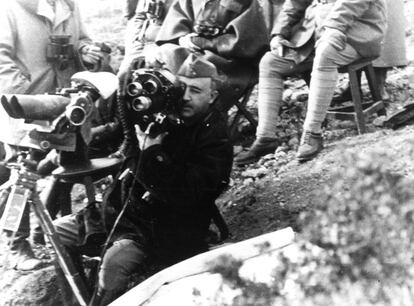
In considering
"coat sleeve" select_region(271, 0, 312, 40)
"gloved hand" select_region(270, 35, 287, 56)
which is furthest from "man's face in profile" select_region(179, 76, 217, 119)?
"coat sleeve" select_region(271, 0, 312, 40)

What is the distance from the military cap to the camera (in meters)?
3.20

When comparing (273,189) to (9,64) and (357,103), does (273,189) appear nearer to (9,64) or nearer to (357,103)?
(357,103)

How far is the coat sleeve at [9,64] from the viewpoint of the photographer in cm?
425

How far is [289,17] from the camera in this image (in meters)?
4.89

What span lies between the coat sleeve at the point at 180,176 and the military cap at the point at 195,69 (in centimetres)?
30

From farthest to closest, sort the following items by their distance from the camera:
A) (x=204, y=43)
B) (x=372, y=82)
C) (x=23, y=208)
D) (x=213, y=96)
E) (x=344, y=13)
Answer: (x=372, y=82) → (x=204, y=43) → (x=344, y=13) → (x=213, y=96) → (x=23, y=208)

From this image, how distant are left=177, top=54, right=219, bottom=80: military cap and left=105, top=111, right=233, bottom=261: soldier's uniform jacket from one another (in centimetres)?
20

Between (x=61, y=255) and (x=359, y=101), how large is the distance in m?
2.67

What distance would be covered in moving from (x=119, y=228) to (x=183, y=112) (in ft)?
2.07

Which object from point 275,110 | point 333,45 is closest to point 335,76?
point 333,45

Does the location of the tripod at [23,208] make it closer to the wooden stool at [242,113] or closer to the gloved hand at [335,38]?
the gloved hand at [335,38]

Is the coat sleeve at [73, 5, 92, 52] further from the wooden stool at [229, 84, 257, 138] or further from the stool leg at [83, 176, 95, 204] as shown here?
the stool leg at [83, 176, 95, 204]

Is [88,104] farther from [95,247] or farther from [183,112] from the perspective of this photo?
[95,247]

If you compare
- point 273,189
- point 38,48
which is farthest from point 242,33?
point 38,48
